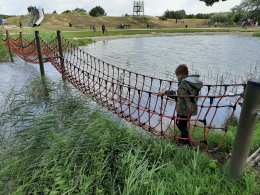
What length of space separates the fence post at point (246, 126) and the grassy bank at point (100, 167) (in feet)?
0.51

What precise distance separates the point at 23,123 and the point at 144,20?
64.7 metres

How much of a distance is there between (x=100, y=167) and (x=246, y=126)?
145 cm

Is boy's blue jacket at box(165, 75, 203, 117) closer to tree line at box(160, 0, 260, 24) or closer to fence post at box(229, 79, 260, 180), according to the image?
fence post at box(229, 79, 260, 180)

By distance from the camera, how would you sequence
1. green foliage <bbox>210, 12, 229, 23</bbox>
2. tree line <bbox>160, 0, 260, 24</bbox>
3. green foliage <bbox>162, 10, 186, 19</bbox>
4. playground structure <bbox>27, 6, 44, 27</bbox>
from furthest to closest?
green foliage <bbox>162, 10, 186, 19</bbox>, green foliage <bbox>210, 12, 229, 23</bbox>, playground structure <bbox>27, 6, 44, 27</bbox>, tree line <bbox>160, 0, 260, 24</bbox>

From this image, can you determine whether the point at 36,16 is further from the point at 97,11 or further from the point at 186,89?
the point at 186,89

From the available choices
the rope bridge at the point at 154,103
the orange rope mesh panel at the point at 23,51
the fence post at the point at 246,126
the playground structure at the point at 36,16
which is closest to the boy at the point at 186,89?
the rope bridge at the point at 154,103

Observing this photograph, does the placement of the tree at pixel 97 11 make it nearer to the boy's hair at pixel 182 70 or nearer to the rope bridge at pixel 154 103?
the rope bridge at pixel 154 103

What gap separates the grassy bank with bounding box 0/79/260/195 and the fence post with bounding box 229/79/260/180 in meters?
0.16

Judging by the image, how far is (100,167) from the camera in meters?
2.48

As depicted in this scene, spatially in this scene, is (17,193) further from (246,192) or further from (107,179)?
(246,192)

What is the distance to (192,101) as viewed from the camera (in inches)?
114

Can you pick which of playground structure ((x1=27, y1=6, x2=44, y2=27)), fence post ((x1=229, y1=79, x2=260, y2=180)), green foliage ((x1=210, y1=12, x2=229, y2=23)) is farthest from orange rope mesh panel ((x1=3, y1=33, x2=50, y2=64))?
green foliage ((x1=210, y1=12, x2=229, y2=23))

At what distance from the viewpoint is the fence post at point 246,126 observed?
186 cm

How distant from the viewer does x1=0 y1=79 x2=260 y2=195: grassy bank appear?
7.07 ft
